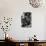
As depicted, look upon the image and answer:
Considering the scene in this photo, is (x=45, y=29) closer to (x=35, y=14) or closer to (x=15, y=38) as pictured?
(x=35, y=14)

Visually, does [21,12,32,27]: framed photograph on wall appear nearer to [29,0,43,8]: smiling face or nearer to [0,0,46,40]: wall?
[0,0,46,40]: wall

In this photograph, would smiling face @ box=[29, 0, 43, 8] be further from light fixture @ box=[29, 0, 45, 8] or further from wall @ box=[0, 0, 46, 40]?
wall @ box=[0, 0, 46, 40]

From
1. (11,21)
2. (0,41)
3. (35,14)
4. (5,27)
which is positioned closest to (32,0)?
(35,14)

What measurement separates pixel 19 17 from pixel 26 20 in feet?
0.75

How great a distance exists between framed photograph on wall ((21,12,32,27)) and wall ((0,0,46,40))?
9cm

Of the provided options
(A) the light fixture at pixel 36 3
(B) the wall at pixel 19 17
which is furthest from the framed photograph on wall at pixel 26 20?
(A) the light fixture at pixel 36 3

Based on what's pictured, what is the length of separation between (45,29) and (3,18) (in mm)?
1291

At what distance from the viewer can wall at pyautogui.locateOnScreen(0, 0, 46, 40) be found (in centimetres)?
370

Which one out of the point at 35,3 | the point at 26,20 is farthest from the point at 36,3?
the point at 26,20

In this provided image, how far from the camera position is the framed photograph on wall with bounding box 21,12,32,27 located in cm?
374

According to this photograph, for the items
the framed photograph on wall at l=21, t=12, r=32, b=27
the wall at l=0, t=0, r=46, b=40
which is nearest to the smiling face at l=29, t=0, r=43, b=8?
the wall at l=0, t=0, r=46, b=40

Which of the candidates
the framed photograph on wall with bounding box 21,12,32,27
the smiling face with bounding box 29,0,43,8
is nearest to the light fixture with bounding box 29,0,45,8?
the smiling face with bounding box 29,0,43,8

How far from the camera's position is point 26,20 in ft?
12.3

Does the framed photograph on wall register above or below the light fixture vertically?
below
